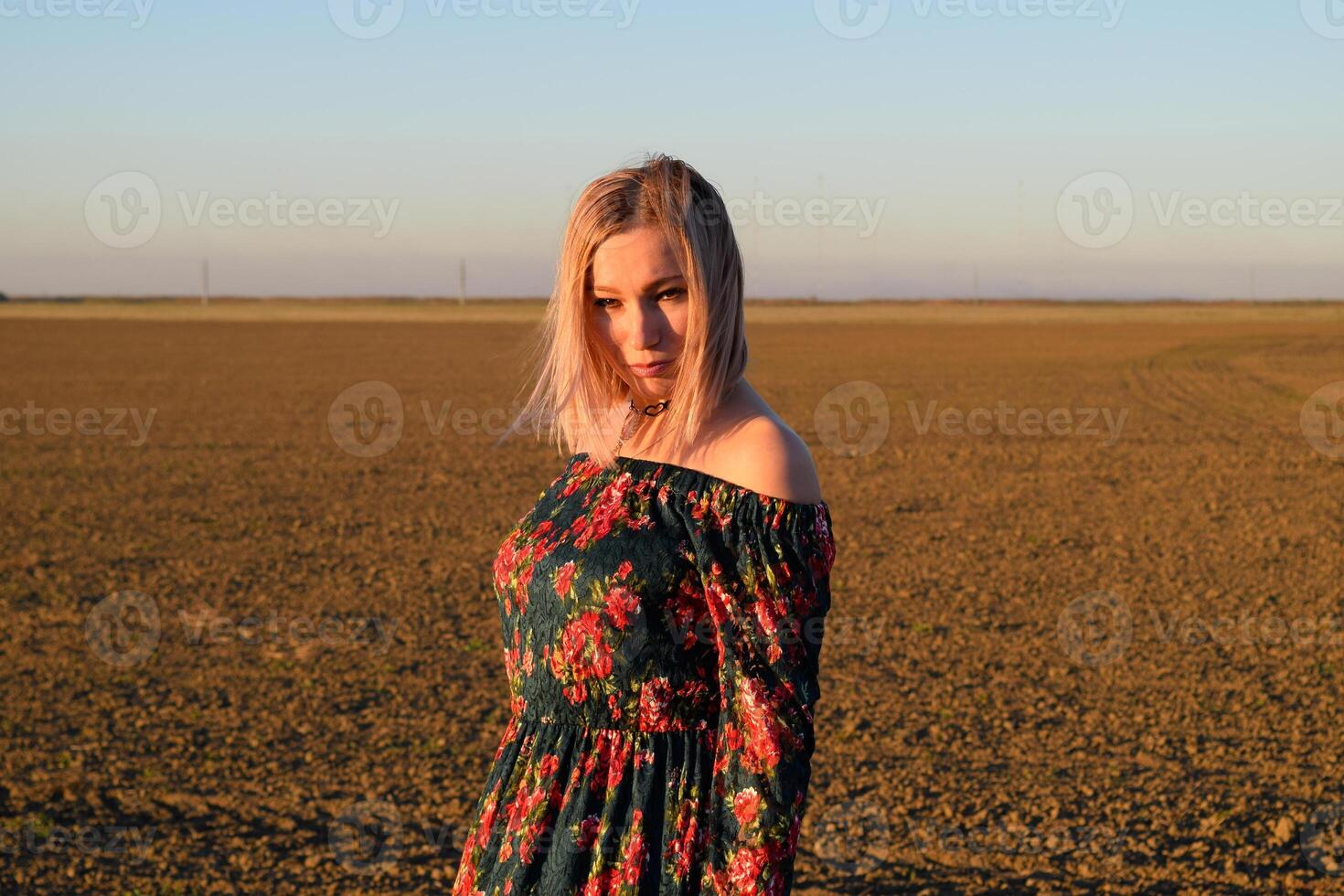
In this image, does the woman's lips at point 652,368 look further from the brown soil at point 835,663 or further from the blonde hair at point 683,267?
the brown soil at point 835,663

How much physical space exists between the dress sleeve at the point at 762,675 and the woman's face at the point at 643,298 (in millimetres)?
287

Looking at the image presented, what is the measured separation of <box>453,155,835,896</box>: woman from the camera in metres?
1.91

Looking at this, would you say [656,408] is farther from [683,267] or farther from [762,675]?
[762,675]

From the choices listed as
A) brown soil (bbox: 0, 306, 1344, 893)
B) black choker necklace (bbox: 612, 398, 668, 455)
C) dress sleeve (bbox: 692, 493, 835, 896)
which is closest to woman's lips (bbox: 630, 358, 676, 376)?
black choker necklace (bbox: 612, 398, 668, 455)

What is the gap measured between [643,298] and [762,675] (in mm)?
611

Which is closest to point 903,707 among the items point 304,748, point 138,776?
point 304,748

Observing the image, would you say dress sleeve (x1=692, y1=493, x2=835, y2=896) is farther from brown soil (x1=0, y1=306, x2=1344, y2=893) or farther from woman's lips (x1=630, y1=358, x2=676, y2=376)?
brown soil (x1=0, y1=306, x2=1344, y2=893)

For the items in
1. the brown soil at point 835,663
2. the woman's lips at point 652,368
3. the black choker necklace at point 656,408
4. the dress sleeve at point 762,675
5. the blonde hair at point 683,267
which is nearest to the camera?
the dress sleeve at point 762,675

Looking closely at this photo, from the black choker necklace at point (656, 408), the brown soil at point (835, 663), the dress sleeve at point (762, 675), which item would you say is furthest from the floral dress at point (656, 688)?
the brown soil at point (835, 663)

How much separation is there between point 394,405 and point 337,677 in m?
18.8

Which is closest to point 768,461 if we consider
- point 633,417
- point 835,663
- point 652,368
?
point 652,368

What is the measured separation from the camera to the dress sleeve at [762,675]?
1.88 metres

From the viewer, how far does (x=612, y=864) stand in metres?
2.04

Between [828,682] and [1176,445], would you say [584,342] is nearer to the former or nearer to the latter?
[828,682]
